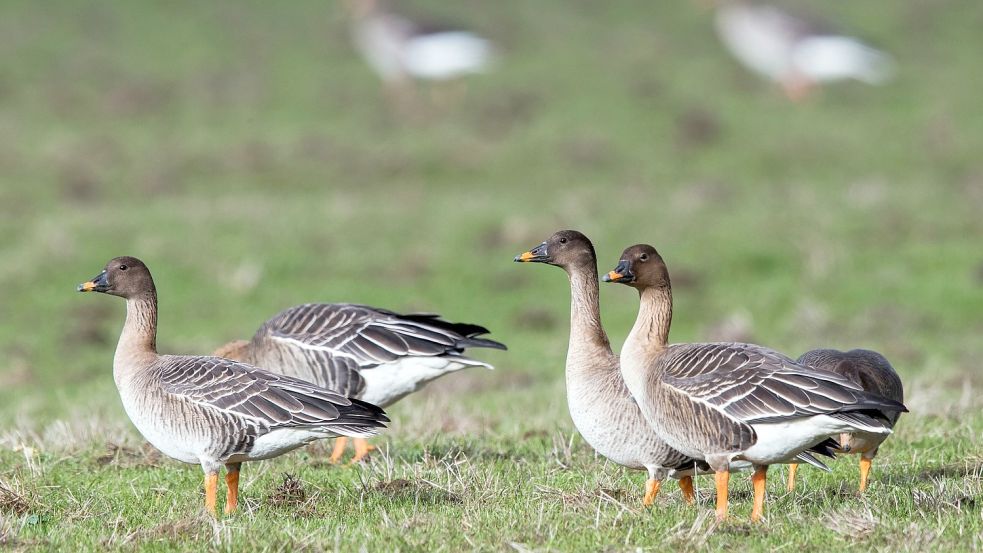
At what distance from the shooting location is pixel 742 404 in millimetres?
6578

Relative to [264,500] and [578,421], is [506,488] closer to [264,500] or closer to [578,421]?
[578,421]

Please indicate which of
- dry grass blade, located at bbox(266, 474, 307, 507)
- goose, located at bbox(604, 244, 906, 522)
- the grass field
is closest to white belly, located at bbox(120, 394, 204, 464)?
the grass field

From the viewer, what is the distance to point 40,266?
17.6 meters

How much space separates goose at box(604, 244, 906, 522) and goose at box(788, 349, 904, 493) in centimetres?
77

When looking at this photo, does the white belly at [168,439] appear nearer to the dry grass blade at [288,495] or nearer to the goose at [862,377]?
the dry grass blade at [288,495]

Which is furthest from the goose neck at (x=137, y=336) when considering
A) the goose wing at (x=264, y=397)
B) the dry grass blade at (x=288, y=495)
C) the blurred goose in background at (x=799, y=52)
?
the blurred goose in background at (x=799, y=52)

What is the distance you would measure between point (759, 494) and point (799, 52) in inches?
833

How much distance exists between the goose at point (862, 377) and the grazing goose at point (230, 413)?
2676 millimetres

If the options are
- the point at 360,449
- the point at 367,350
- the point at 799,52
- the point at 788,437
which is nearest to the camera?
the point at 788,437

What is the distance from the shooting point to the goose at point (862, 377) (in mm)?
7391

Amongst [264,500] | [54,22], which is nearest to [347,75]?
[54,22]

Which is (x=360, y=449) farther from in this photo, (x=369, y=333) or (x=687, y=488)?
(x=687, y=488)

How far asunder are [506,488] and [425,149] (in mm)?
16973

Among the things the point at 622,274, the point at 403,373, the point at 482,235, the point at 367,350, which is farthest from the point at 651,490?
the point at 482,235
